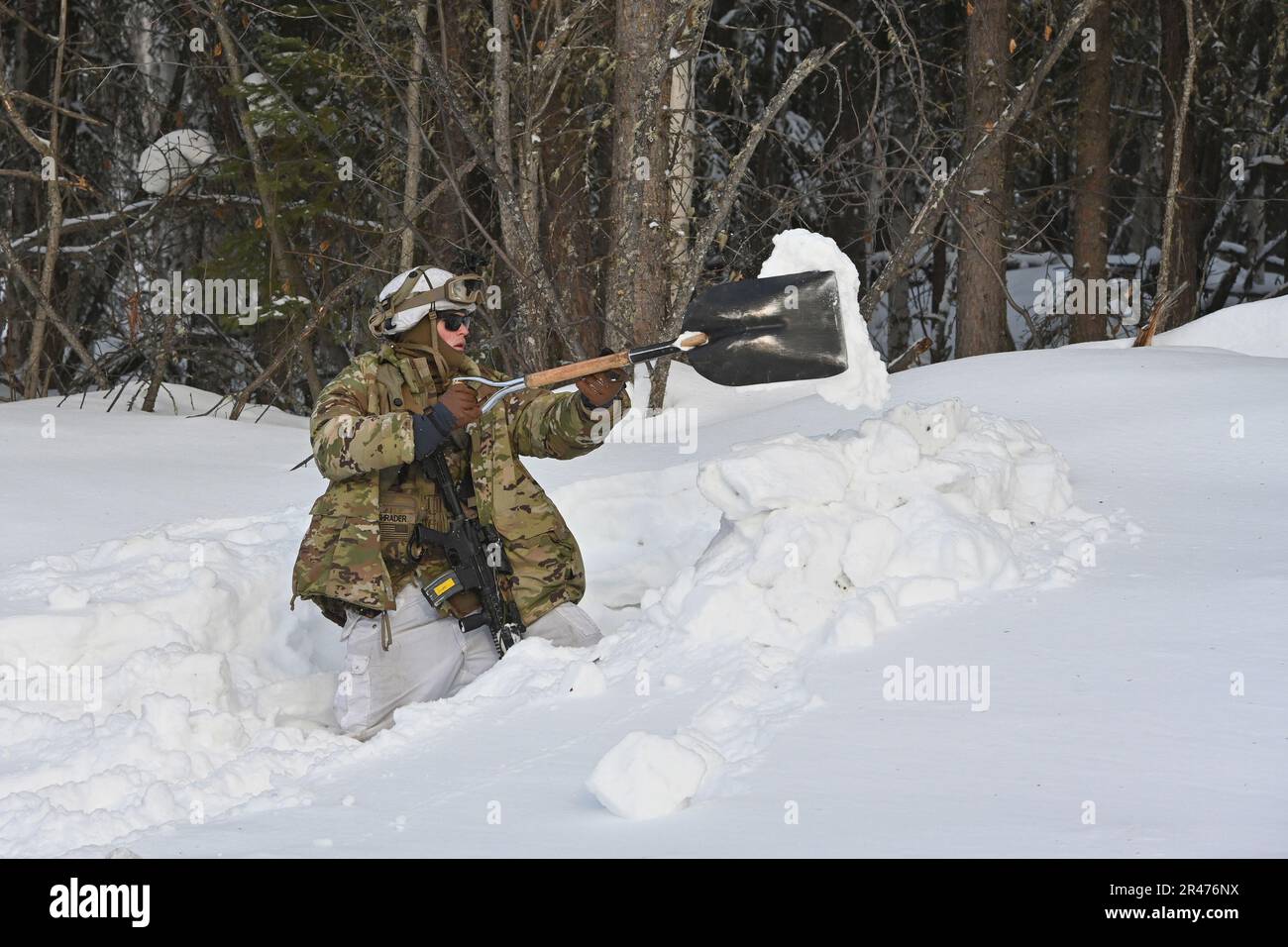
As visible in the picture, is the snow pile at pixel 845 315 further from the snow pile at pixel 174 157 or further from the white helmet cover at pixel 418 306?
the snow pile at pixel 174 157

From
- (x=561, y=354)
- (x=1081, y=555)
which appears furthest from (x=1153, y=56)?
(x=1081, y=555)

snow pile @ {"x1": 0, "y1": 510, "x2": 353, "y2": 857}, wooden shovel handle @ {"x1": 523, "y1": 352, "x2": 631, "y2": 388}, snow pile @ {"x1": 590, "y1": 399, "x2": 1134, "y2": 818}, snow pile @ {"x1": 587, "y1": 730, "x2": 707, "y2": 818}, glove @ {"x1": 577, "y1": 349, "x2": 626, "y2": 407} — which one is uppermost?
wooden shovel handle @ {"x1": 523, "y1": 352, "x2": 631, "y2": 388}

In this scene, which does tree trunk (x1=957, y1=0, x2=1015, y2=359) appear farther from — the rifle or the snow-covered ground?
the rifle

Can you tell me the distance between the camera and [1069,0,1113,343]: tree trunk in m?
10.1

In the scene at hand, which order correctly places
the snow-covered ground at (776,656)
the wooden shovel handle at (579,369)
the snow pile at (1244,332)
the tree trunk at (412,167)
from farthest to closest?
the tree trunk at (412,167) < the snow pile at (1244,332) < the wooden shovel handle at (579,369) < the snow-covered ground at (776,656)

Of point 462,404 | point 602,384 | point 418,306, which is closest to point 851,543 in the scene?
point 602,384

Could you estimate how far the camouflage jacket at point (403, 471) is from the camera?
13.9 ft

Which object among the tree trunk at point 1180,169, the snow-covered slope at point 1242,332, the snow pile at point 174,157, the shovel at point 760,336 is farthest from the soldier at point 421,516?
the tree trunk at point 1180,169

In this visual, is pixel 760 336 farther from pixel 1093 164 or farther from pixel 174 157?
pixel 174 157

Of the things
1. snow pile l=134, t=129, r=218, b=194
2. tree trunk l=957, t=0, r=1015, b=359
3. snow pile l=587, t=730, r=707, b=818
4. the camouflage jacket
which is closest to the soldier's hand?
the camouflage jacket

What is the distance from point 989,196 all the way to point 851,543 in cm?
556

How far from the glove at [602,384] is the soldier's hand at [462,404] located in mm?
321

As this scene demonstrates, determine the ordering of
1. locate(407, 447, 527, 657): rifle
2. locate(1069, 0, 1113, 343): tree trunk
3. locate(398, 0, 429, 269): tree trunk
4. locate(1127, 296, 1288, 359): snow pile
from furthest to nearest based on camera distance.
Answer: locate(1069, 0, 1113, 343): tree trunk < locate(398, 0, 429, 269): tree trunk < locate(1127, 296, 1288, 359): snow pile < locate(407, 447, 527, 657): rifle

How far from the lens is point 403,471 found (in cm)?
452
